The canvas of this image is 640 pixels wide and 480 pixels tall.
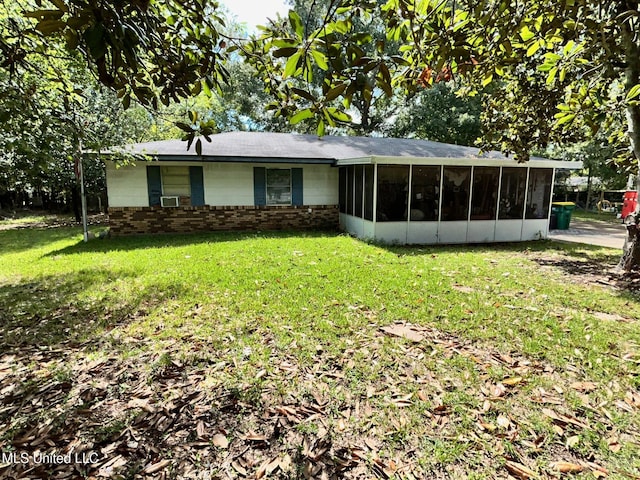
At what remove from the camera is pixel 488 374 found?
3193mm

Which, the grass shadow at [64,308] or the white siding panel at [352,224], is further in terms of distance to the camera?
the white siding panel at [352,224]

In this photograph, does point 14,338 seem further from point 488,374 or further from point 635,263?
point 635,263

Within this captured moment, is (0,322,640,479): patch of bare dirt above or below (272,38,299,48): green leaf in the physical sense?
below

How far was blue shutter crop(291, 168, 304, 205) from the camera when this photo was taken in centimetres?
1207

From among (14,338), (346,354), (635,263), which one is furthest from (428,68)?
(635,263)

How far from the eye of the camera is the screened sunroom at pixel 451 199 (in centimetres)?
969

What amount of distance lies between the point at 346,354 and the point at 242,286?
8.53ft

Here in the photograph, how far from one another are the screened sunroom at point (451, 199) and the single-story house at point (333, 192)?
0.09ft

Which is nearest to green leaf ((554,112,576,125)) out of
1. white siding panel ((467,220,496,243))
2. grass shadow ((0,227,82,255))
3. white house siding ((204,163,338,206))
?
white siding panel ((467,220,496,243))

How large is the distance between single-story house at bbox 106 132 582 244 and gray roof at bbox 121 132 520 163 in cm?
6

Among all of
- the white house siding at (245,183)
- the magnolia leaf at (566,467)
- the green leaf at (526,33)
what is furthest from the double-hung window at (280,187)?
the magnolia leaf at (566,467)

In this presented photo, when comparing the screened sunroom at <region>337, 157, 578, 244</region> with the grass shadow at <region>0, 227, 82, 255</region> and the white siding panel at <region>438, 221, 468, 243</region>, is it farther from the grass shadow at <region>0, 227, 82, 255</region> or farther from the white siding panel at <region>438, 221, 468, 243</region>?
the grass shadow at <region>0, 227, 82, 255</region>

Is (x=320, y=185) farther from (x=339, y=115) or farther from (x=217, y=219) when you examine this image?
(x=339, y=115)

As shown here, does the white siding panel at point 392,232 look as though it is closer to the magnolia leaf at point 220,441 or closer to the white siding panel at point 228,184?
the white siding panel at point 228,184
